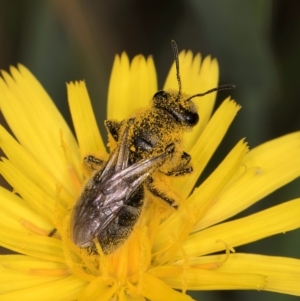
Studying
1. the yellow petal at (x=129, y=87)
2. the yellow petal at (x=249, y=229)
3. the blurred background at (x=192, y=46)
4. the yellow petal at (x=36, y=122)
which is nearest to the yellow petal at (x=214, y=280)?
the yellow petal at (x=249, y=229)

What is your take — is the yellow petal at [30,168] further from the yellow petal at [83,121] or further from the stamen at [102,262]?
the stamen at [102,262]

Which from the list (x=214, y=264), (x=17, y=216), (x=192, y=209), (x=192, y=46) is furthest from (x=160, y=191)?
(x=192, y=46)

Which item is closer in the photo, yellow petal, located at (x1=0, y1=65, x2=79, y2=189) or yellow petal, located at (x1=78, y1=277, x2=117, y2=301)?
yellow petal, located at (x1=78, y1=277, x2=117, y2=301)

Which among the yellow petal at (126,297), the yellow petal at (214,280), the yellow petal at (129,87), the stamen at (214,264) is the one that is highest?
the yellow petal at (129,87)

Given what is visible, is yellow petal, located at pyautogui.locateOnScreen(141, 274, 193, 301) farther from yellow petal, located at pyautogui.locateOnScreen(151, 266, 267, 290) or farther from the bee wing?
the bee wing

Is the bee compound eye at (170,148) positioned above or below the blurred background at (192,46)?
below

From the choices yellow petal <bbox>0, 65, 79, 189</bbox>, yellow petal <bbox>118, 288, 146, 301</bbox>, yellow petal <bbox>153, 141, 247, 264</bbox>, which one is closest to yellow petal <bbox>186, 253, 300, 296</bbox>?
yellow petal <bbox>153, 141, 247, 264</bbox>

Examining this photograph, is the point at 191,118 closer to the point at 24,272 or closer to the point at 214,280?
the point at 214,280
